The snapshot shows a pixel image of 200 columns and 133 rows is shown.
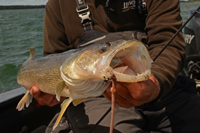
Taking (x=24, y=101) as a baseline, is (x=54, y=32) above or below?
above

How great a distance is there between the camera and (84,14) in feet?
6.78

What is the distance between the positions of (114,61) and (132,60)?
141 mm

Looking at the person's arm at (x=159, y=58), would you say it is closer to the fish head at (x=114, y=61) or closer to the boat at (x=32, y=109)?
the fish head at (x=114, y=61)

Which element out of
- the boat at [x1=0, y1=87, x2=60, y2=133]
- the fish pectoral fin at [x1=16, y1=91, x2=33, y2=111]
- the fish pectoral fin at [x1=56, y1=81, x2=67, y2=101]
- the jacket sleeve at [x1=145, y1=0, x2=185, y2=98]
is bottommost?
the boat at [x1=0, y1=87, x2=60, y2=133]

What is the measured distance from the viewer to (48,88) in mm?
1625

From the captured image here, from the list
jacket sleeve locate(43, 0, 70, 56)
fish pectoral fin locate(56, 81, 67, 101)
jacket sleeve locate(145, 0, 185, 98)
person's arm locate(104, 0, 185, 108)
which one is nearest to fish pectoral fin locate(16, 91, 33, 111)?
jacket sleeve locate(43, 0, 70, 56)

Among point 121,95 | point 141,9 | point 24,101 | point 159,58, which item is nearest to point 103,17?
point 141,9

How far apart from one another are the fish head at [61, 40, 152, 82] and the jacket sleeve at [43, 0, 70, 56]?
1.19 m

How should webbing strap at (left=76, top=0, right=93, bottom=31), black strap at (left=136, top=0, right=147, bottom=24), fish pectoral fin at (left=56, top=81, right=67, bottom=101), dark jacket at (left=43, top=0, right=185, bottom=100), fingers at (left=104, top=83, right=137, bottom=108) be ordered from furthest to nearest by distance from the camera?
1. webbing strap at (left=76, top=0, right=93, bottom=31)
2. black strap at (left=136, top=0, right=147, bottom=24)
3. dark jacket at (left=43, top=0, right=185, bottom=100)
4. fish pectoral fin at (left=56, top=81, right=67, bottom=101)
5. fingers at (left=104, top=83, right=137, bottom=108)

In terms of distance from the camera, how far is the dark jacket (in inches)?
58.9

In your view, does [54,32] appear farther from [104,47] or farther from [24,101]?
[104,47]

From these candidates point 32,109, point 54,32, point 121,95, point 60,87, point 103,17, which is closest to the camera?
point 121,95

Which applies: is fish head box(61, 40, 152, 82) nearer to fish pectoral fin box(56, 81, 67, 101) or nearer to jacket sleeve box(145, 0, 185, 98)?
fish pectoral fin box(56, 81, 67, 101)

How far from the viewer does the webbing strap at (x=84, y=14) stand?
205 cm
